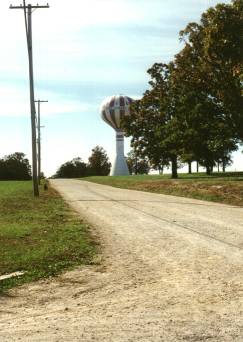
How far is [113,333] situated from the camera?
602 centimetres

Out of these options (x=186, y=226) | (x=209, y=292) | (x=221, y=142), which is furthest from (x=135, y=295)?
(x=221, y=142)

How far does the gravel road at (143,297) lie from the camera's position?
6066 mm

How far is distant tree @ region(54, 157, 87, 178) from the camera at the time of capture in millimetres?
153500

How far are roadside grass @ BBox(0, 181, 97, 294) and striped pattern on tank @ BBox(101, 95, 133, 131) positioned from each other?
80620mm

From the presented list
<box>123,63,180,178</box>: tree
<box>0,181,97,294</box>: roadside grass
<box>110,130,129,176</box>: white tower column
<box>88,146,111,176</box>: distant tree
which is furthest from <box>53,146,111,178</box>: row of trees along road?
<box>0,181,97,294</box>: roadside grass

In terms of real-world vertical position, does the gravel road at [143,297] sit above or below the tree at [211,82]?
below

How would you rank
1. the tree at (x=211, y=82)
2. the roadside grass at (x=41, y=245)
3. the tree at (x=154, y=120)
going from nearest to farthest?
the roadside grass at (x=41, y=245)
the tree at (x=211, y=82)
the tree at (x=154, y=120)

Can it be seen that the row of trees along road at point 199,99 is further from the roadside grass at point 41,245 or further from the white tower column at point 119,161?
the white tower column at point 119,161

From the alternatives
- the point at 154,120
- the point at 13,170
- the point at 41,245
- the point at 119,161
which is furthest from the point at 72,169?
the point at 41,245

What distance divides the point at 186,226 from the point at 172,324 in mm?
9400

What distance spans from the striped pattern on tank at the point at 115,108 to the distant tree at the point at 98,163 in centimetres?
5212

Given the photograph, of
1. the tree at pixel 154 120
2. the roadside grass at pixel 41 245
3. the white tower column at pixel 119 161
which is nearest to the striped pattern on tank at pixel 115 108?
the white tower column at pixel 119 161

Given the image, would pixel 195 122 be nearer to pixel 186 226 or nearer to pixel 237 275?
pixel 186 226

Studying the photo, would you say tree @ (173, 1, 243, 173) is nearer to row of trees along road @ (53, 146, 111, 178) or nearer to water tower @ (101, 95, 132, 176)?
water tower @ (101, 95, 132, 176)
